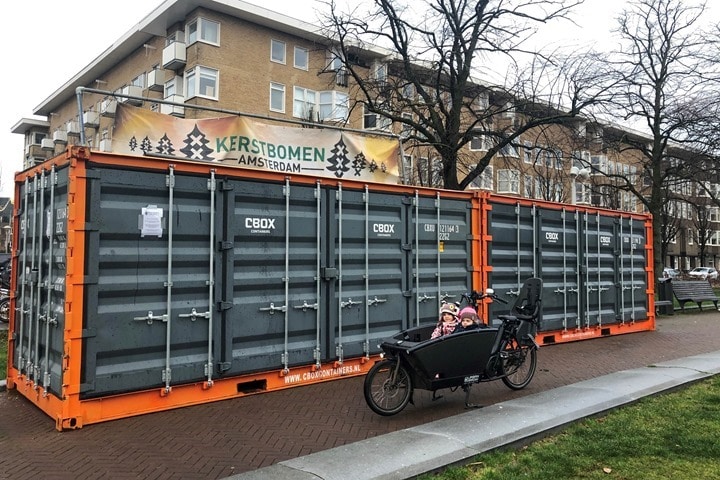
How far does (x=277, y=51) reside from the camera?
3322 centimetres

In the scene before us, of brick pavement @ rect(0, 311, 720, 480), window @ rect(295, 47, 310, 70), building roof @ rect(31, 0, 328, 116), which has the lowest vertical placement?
brick pavement @ rect(0, 311, 720, 480)

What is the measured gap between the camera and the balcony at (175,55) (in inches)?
1203

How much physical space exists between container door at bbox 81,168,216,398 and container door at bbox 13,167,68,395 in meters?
0.37

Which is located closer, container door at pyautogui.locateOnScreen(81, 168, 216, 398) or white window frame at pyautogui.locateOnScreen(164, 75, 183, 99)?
container door at pyautogui.locateOnScreen(81, 168, 216, 398)

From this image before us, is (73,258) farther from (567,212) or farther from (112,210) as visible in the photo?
(567,212)

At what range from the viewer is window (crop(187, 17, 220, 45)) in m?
30.0

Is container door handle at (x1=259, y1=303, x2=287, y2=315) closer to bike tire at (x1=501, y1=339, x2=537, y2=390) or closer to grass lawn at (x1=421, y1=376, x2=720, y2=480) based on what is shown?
bike tire at (x1=501, y1=339, x2=537, y2=390)

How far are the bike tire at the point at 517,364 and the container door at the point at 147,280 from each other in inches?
141

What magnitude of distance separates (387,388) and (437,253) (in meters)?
3.18

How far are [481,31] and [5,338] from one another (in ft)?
45.5

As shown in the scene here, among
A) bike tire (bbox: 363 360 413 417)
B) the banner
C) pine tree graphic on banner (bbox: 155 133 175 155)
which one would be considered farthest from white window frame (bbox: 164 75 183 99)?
bike tire (bbox: 363 360 413 417)

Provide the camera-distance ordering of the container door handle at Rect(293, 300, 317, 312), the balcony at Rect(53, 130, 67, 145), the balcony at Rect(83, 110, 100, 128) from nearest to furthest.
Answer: the container door handle at Rect(293, 300, 317, 312) < the balcony at Rect(83, 110, 100, 128) < the balcony at Rect(53, 130, 67, 145)

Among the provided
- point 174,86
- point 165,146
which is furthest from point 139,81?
point 165,146

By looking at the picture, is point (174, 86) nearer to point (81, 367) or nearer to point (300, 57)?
point (300, 57)
